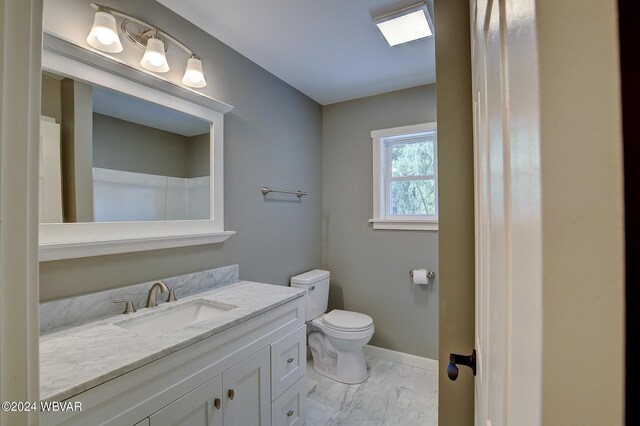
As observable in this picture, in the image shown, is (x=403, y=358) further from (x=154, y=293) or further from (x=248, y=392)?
(x=154, y=293)

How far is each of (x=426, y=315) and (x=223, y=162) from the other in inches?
82.2

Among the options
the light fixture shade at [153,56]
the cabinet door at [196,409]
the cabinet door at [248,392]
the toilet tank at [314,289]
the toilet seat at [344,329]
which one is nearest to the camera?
the cabinet door at [196,409]

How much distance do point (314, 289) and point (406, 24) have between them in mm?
2070

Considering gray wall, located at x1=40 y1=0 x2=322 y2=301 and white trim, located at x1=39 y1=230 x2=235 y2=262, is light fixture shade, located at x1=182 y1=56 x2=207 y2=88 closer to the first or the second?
gray wall, located at x1=40 y1=0 x2=322 y2=301

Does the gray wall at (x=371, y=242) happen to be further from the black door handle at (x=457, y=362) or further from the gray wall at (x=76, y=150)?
the gray wall at (x=76, y=150)

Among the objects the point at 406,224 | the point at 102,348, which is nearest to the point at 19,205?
the point at 102,348

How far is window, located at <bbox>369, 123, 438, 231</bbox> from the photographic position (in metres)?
2.58

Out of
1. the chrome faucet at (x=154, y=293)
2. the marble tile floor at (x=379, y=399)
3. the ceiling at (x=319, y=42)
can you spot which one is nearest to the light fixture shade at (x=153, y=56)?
the ceiling at (x=319, y=42)

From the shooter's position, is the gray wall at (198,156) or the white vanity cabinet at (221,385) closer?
the white vanity cabinet at (221,385)

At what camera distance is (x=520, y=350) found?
24 cm

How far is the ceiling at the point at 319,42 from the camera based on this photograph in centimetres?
160

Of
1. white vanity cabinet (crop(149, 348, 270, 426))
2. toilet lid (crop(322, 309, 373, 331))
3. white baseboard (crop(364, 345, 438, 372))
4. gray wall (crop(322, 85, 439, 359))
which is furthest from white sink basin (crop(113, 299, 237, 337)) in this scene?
white baseboard (crop(364, 345, 438, 372))

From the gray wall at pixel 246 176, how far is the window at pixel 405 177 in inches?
25.0

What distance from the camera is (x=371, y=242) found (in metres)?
2.79
